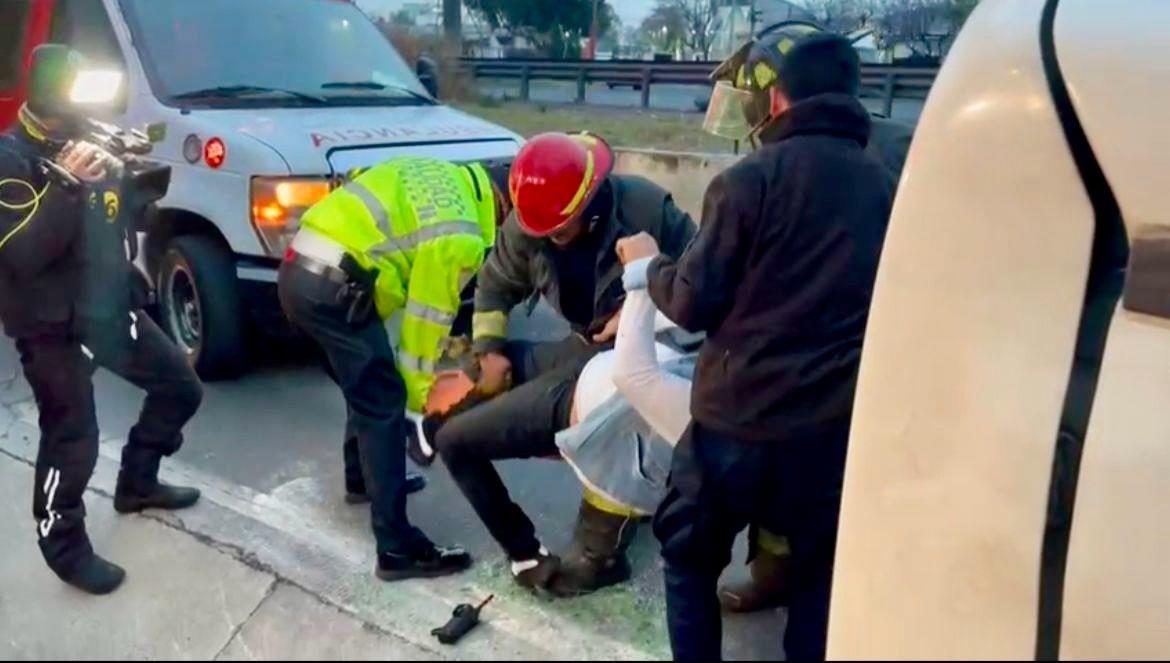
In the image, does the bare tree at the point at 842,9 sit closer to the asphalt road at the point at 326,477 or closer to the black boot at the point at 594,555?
the asphalt road at the point at 326,477

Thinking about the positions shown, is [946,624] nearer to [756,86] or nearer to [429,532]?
[756,86]

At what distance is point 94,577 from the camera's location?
3621 mm

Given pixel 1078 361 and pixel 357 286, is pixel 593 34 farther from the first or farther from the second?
pixel 1078 361

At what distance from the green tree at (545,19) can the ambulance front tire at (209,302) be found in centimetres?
2516

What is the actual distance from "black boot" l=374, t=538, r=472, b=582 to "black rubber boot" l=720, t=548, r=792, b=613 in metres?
0.85

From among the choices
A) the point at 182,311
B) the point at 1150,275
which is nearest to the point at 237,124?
the point at 182,311

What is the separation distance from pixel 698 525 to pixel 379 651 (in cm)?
126

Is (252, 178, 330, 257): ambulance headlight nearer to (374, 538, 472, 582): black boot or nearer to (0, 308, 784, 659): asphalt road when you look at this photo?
(0, 308, 784, 659): asphalt road

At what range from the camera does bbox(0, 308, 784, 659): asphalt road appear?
3.52m

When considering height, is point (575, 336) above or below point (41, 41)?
below

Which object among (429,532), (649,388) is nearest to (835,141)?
(649,388)

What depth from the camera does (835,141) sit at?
2.53m

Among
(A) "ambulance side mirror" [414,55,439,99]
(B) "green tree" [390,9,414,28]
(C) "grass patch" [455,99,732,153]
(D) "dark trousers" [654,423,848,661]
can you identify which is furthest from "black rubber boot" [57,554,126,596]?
(B) "green tree" [390,9,414,28]

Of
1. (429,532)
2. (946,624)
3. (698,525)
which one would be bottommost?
(429,532)
